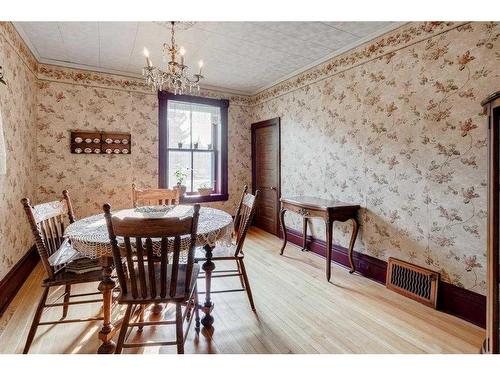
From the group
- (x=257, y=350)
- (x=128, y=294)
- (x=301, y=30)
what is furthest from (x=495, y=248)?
(x=301, y=30)

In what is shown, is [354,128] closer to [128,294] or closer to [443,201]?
[443,201]

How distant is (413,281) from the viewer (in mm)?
2551

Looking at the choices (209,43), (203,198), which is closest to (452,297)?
(209,43)

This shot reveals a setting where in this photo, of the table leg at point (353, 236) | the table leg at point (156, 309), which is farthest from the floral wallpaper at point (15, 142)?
the table leg at point (353, 236)

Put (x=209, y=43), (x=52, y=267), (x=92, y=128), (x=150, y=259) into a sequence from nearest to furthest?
(x=150, y=259)
(x=52, y=267)
(x=209, y=43)
(x=92, y=128)

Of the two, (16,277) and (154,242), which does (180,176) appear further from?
(154,242)

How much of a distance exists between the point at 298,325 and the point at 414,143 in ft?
6.38

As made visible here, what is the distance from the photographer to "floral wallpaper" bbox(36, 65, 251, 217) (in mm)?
3703

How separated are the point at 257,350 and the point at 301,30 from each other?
9.54 ft

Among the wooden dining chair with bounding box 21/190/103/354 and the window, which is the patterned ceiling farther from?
the wooden dining chair with bounding box 21/190/103/354

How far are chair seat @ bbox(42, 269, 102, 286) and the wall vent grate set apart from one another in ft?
8.56

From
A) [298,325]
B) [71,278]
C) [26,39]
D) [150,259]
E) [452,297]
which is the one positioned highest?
[26,39]

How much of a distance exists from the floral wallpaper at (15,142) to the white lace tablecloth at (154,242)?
3.46 feet

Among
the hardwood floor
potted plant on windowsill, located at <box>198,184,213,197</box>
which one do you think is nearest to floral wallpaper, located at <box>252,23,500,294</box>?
the hardwood floor
